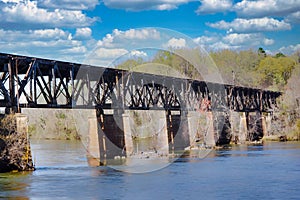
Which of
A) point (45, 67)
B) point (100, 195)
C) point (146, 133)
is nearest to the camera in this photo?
point (100, 195)

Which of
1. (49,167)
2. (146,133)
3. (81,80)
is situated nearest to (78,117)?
(146,133)

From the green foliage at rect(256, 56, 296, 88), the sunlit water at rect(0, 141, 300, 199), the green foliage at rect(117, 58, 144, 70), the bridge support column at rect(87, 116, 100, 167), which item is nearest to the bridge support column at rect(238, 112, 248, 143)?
the green foliage at rect(117, 58, 144, 70)

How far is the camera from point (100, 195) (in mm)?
33562

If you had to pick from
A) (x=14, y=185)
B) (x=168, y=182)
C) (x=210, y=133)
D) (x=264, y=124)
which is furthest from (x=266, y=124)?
(x=14, y=185)

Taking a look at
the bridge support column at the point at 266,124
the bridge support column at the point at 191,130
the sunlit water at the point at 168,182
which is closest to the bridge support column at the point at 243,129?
the bridge support column at the point at 266,124

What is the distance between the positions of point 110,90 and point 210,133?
2678 centimetres

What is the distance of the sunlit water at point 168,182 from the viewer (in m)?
33.7

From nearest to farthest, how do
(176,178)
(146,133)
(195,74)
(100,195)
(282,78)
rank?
1. (100,195)
2. (176,178)
3. (146,133)
4. (195,74)
5. (282,78)

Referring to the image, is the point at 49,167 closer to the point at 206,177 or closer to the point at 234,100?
the point at 206,177

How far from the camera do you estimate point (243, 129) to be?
95.5 metres

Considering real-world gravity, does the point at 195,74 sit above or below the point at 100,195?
above

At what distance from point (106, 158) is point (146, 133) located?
4173cm

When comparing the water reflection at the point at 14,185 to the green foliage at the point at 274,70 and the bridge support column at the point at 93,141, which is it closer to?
the bridge support column at the point at 93,141

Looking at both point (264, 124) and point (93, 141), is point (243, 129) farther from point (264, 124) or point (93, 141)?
point (93, 141)
